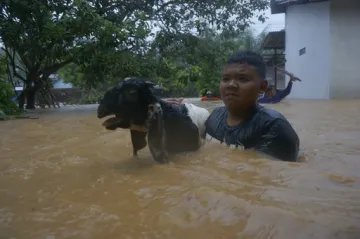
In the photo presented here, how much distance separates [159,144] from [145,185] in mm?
649

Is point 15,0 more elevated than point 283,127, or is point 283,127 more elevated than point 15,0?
point 15,0

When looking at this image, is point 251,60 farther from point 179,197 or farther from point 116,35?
point 116,35

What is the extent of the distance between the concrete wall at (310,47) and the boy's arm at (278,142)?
1137 centimetres

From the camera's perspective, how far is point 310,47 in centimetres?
1394

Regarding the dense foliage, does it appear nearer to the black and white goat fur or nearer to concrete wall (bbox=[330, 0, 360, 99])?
concrete wall (bbox=[330, 0, 360, 99])

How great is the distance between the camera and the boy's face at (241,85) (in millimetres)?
2799

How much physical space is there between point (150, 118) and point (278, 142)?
3.36 feet

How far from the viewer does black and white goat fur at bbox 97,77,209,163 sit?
7.50 feet

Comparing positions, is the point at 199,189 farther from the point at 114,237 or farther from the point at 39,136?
the point at 39,136

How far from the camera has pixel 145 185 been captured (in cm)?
188

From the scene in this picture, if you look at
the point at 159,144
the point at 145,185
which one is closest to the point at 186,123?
the point at 159,144

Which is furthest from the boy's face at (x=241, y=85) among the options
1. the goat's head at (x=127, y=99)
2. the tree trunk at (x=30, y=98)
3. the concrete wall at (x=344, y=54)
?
the concrete wall at (x=344, y=54)

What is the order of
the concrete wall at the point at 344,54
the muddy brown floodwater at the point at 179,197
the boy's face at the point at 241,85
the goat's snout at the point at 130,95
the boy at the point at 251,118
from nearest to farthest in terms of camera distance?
the muddy brown floodwater at the point at 179,197 < the goat's snout at the point at 130,95 < the boy at the point at 251,118 < the boy's face at the point at 241,85 < the concrete wall at the point at 344,54

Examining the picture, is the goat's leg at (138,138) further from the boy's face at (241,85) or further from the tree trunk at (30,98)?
the tree trunk at (30,98)
